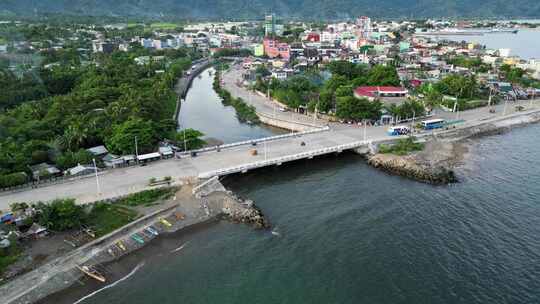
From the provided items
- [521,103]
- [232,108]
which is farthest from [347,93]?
[521,103]

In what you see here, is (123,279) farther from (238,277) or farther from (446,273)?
(446,273)

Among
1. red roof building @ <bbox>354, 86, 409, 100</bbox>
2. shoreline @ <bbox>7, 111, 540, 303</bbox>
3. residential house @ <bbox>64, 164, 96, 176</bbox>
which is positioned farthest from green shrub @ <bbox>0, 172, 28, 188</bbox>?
red roof building @ <bbox>354, 86, 409, 100</bbox>

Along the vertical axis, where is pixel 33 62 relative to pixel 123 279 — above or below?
above

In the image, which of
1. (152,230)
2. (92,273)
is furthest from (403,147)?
(92,273)

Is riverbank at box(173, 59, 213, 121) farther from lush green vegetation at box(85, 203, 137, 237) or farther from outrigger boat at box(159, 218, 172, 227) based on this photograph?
outrigger boat at box(159, 218, 172, 227)

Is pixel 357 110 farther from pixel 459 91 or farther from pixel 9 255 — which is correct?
pixel 9 255

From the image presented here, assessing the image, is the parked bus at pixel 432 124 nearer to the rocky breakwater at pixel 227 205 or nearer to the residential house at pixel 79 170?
the rocky breakwater at pixel 227 205

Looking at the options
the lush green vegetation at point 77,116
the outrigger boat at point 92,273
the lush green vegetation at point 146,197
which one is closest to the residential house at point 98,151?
the lush green vegetation at point 77,116
